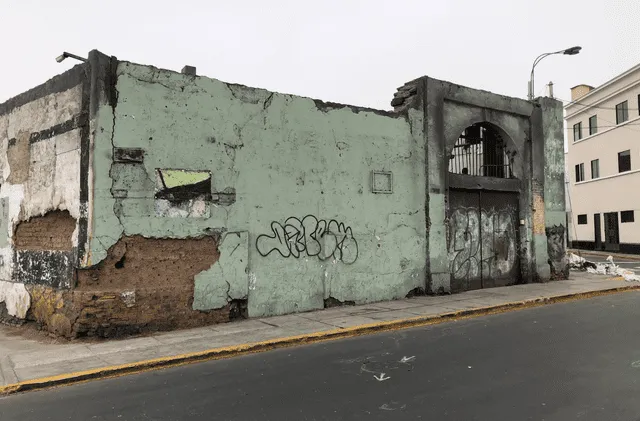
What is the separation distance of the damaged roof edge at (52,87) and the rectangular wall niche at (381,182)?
237 inches

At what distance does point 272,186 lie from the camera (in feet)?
30.3

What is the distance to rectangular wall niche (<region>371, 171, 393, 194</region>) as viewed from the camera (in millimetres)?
10531

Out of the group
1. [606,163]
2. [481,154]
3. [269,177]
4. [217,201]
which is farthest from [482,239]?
[606,163]

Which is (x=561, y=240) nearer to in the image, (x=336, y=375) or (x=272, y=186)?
(x=272, y=186)

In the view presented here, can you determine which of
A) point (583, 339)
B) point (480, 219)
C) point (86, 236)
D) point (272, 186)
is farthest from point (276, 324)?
point (480, 219)

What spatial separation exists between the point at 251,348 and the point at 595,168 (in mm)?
29846

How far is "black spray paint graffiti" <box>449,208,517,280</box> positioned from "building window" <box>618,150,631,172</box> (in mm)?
18330

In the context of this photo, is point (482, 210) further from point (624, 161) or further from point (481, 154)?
point (624, 161)

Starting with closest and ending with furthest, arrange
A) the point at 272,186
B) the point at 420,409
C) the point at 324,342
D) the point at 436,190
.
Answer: the point at 420,409 → the point at 324,342 → the point at 272,186 → the point at 436,190

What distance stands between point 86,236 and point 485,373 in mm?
6253

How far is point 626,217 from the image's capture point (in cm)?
2630

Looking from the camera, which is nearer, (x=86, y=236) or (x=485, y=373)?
(x=485, y=373)

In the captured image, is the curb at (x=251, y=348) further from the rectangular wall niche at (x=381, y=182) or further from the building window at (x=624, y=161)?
the building window at (x=624, y=161)

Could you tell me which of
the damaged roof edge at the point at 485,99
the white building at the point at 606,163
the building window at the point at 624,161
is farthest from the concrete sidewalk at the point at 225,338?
the building window at the point at 624,161
